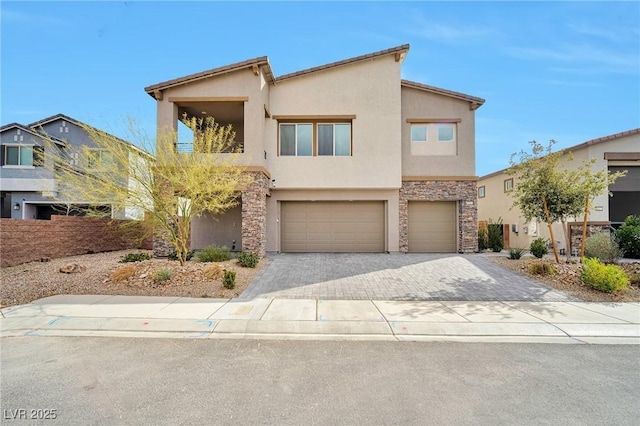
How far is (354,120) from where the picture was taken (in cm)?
1415

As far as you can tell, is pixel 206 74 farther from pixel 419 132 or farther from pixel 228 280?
pixel 419 132

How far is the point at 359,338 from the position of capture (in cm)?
541

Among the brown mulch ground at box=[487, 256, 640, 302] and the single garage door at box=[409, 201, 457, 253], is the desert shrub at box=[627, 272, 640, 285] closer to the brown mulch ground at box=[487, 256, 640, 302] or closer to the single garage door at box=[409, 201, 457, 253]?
the brown mulch ground at box=[487, 256, 640, 302]

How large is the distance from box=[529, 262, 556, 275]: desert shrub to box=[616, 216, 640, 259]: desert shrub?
6.64m

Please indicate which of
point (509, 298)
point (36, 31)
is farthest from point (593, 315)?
point (36, 31)

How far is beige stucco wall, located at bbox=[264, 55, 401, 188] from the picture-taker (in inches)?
A: 555

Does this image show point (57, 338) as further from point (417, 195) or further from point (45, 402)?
point (417, 195)

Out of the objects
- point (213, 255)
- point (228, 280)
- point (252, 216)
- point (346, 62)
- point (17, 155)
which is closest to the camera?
point (228, 280)

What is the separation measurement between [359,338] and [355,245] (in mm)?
9379

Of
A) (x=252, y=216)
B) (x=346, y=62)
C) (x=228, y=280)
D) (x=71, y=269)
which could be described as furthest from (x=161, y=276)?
(x=346, y=62)

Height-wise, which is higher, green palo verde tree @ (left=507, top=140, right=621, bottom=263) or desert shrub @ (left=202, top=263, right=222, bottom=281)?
green palo verde tree @ (left=507, top=140, right=621, bottom=263)

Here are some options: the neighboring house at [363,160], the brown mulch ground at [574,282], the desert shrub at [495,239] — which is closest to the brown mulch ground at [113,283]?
the neighboring house at [363,160]

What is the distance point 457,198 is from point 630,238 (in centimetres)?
718

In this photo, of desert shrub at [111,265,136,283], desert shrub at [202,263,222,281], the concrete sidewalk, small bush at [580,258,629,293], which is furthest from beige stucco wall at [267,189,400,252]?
small bush at [580,258,629,293]
